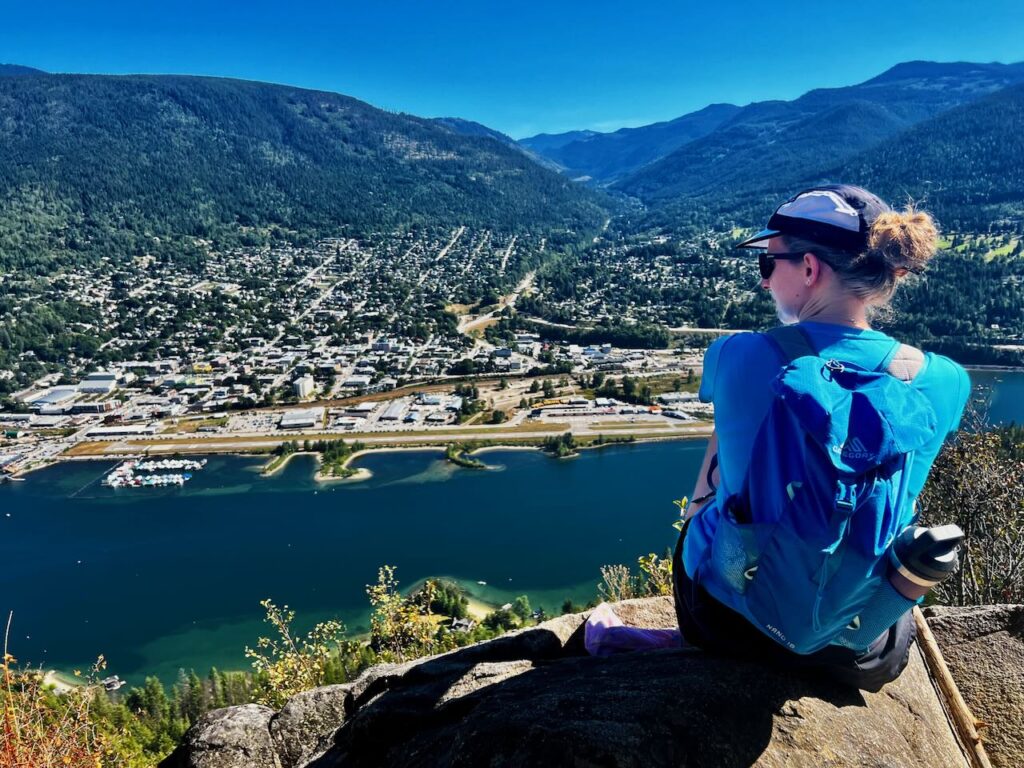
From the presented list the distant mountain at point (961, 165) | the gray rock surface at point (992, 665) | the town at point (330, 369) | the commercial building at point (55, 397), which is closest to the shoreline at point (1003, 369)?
the town at point (330, 369)

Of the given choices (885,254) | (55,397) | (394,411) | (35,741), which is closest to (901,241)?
(885,254)

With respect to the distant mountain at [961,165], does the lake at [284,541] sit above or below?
below

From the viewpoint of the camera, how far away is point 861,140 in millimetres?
150500

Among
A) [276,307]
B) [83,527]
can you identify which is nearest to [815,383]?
[83,527]

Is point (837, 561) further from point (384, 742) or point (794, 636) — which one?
point (384, 742)

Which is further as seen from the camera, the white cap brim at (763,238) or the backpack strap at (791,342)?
the white cap brim at (763,238)

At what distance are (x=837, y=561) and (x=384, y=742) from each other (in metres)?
1.48

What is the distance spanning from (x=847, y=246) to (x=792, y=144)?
177 metres

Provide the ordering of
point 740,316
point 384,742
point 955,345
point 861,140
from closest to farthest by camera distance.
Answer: point 384,742 < point 955,345 < point 740,316 < point 861,140

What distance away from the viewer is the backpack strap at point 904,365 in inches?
47.9

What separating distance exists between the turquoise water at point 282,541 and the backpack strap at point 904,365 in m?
16.9

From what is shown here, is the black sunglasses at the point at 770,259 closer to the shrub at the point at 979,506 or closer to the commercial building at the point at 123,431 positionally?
the shrub at the point at 979,506

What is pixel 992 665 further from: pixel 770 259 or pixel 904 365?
pixel 770 259

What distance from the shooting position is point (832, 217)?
4.26 feet
